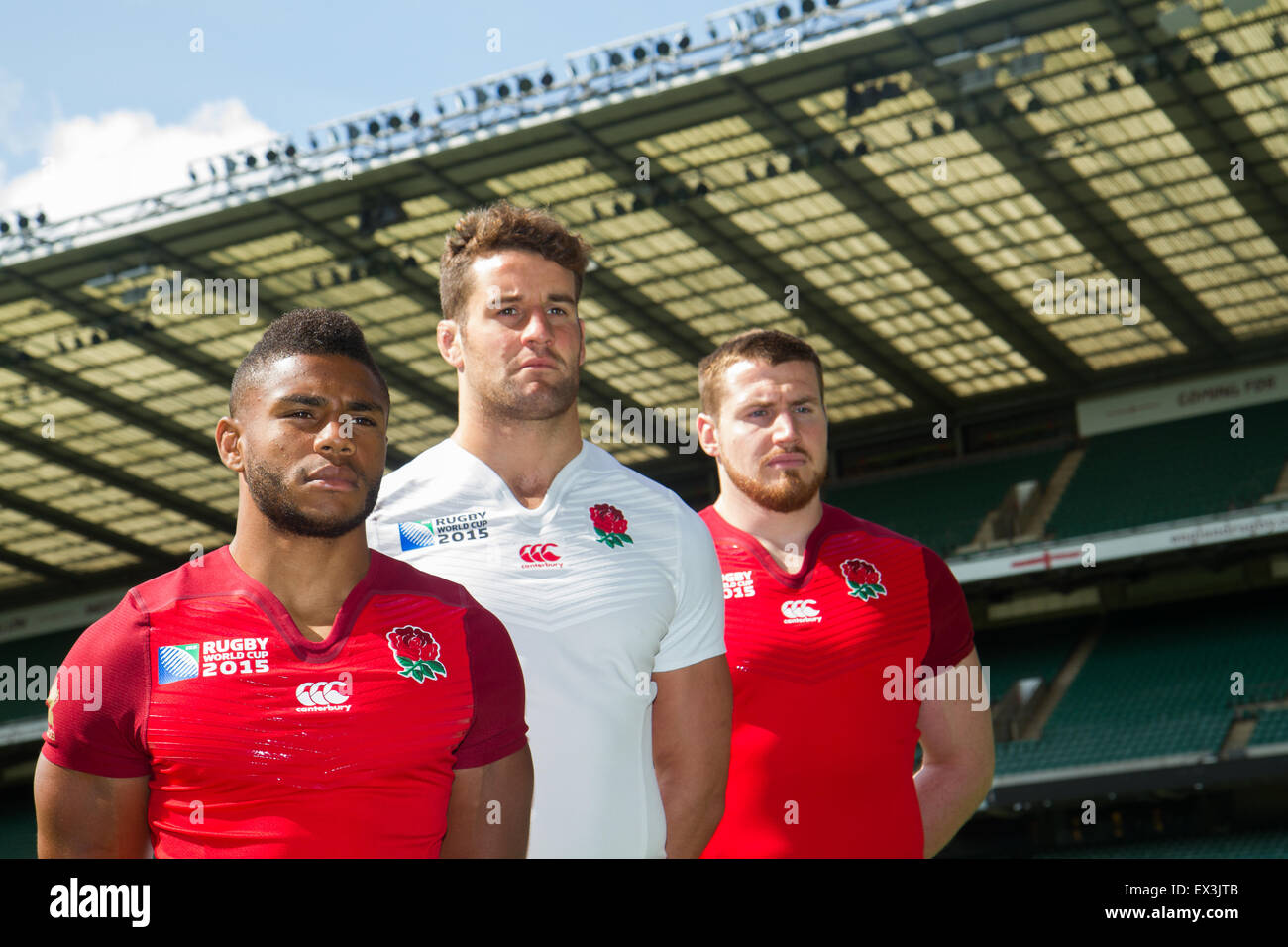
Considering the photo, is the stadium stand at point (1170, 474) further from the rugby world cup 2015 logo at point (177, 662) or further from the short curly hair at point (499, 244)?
the rugby world cup 2015 logo at point (177, 662)

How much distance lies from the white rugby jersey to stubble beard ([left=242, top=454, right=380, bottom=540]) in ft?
2.93

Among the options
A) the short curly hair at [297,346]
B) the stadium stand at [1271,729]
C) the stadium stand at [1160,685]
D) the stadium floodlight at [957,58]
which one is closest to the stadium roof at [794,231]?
the stadium floodlight at [957,58]

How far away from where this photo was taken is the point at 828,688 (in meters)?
5.27

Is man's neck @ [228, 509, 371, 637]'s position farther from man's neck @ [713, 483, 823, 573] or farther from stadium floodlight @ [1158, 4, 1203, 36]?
stadium floodlight @ [1158, 4, 1203, 36]

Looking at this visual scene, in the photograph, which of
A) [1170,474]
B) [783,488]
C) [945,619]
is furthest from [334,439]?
[1170,474]

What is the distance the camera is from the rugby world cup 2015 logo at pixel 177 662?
3232mm

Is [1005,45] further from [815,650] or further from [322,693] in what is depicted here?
[322,693]

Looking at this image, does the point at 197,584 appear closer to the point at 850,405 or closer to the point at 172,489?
the point at 850,405

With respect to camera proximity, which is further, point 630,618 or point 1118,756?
point 1118,756

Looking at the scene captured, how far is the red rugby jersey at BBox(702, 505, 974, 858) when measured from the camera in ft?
16.8

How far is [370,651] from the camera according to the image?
3367 mm
